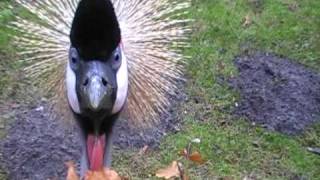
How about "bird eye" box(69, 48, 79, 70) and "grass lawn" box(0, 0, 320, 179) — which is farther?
"grass lawn" box(0, 0, 320, 179)

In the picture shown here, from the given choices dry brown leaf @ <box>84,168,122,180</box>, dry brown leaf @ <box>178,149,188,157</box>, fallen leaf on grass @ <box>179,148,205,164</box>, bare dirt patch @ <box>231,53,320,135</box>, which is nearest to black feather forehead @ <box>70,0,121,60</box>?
dry brown leaf @ <box>84,168,122,180</box>

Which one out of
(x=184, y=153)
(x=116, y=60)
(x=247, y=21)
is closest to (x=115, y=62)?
(x=116, y=60)

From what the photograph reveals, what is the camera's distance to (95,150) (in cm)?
212

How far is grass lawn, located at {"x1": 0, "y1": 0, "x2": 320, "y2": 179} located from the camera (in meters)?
3.02

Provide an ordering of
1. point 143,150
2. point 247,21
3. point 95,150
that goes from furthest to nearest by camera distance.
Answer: point 247,21
point 143,150
point 95,150

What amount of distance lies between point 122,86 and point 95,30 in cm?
22

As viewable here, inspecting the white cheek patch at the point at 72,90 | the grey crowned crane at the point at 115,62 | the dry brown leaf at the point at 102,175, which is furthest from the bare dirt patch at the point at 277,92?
the dry brown leaf at the point at 102,175

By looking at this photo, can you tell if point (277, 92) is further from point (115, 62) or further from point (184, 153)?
point (115, 62)

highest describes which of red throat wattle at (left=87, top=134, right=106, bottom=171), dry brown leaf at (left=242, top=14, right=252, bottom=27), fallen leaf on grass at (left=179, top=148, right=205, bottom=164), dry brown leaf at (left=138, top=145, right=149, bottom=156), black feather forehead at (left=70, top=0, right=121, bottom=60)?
black feather forehead at (left=70, top=0, right=121, bottom=60)

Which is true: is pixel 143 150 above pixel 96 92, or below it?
below

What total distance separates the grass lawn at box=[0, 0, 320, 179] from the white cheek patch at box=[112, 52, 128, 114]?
0.93 metres

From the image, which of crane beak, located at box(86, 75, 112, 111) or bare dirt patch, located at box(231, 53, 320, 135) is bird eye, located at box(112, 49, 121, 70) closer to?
crane beak, located at box(86, 75, 112, 111)

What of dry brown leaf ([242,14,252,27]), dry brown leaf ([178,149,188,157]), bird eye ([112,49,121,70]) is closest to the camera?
bird eye ([112,49,121,70])

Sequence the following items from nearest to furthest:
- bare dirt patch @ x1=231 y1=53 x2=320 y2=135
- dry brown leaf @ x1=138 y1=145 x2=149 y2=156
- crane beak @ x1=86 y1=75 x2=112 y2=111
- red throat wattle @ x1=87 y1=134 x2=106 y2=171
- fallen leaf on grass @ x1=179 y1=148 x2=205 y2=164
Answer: crane beak @ x1=86 y1=75 x2=112 y2=111, red throat wattle @ x1=87 y1=134 x2=106 y2=171, fallen leaf on grass @ x1=179 y1=148 x2=205 y2=164, dry brown leaf @ x1=138 y1=145 x2=149 y2=156, bare dirt patch @ x1=231 y1=53 x2=320 y2=135
